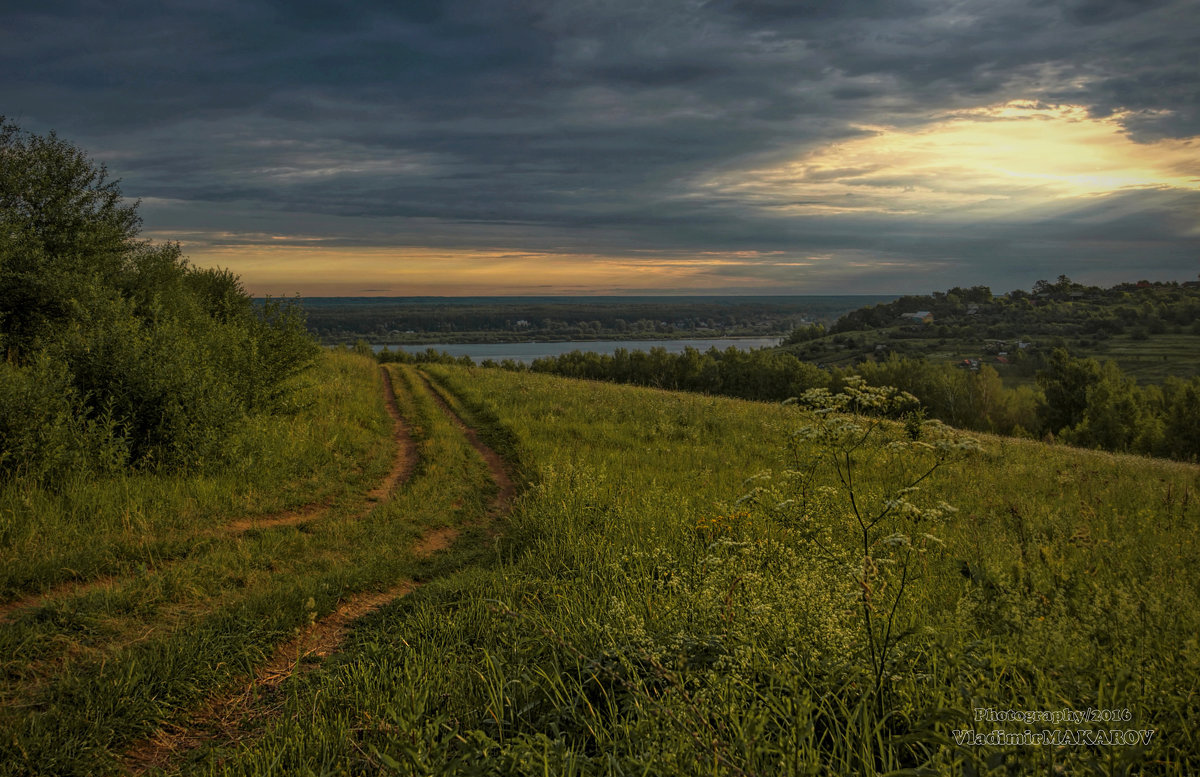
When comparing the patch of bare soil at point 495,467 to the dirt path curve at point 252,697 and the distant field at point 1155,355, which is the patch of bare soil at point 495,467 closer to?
the dirt path curve at point 252,697

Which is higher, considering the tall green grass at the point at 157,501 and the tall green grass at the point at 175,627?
the tall green grass at the point at 157,501

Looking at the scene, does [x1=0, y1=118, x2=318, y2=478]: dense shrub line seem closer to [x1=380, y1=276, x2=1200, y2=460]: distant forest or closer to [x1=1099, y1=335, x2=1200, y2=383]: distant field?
[x1=380, y1=276, x2=1200, y2=460]: distant forest

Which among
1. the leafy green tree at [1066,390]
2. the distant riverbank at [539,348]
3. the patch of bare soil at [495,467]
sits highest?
the distant riverbank at [539,348]

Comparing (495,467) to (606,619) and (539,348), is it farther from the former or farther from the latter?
(539,348)

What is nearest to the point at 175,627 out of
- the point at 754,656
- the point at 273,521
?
the point at 273,521

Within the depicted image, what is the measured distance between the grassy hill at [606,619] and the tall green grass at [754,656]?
1.2 inches

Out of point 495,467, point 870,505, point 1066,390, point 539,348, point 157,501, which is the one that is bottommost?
point 1066,390

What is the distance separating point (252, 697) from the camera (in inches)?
183

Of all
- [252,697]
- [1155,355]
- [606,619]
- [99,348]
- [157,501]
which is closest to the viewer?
[606,619]

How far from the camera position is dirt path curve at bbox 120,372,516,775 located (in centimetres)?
402

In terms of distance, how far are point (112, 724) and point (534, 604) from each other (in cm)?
319

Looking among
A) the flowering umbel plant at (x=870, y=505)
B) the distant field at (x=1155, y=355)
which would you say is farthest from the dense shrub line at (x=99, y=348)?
the distant field at (x=1155, y=355)

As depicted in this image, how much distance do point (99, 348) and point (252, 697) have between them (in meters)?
9.25

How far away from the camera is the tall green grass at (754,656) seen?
2.77m
